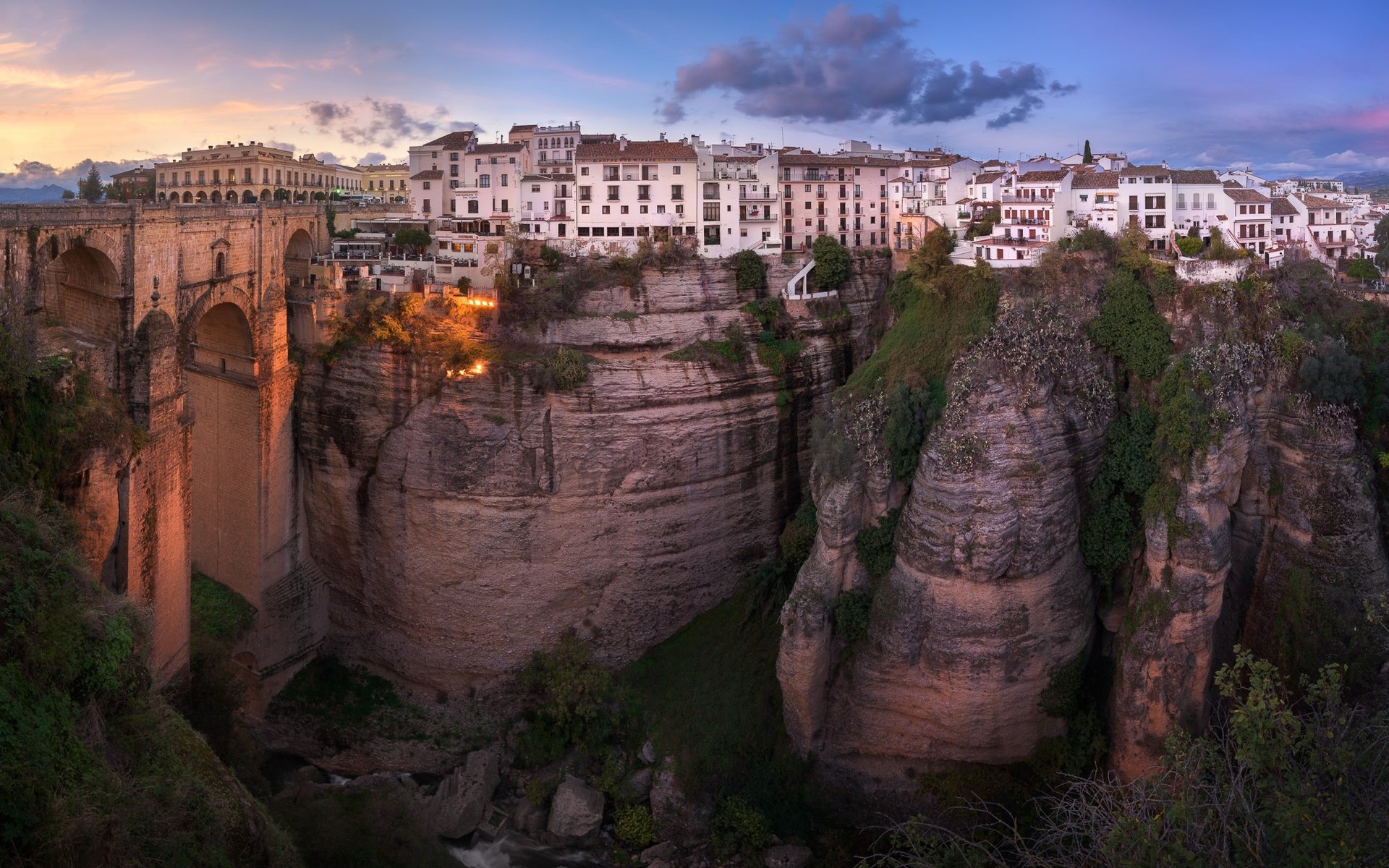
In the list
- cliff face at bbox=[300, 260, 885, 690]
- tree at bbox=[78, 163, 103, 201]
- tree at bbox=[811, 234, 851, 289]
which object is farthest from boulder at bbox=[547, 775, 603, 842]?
tree at bbox=[78, 163, 103, 201]

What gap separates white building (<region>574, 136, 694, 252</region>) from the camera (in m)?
31.2

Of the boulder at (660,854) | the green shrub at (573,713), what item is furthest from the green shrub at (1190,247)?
the boulder at (660,854)

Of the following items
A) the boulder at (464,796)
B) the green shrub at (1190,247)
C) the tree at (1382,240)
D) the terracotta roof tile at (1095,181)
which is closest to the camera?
the boulder at (464,796)

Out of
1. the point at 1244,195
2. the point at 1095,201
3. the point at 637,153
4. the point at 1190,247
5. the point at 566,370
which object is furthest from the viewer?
the point at 637,153

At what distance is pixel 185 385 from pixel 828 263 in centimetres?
1520

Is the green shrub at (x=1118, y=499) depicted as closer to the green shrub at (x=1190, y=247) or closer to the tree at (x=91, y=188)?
the green shrub at (x=1190, y=247)

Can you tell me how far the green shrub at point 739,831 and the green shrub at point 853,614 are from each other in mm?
3653

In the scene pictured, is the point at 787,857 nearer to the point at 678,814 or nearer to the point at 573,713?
the point at 678,814

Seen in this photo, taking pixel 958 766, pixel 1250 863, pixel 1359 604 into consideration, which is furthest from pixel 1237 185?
pixel 1250 863

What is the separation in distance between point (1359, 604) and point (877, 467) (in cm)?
870

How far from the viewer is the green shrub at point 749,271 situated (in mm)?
28844

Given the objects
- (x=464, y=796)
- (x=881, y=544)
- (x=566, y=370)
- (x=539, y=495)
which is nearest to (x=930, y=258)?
(x=881, y=544)

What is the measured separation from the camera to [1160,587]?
20.5 m

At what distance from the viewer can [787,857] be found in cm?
2119
